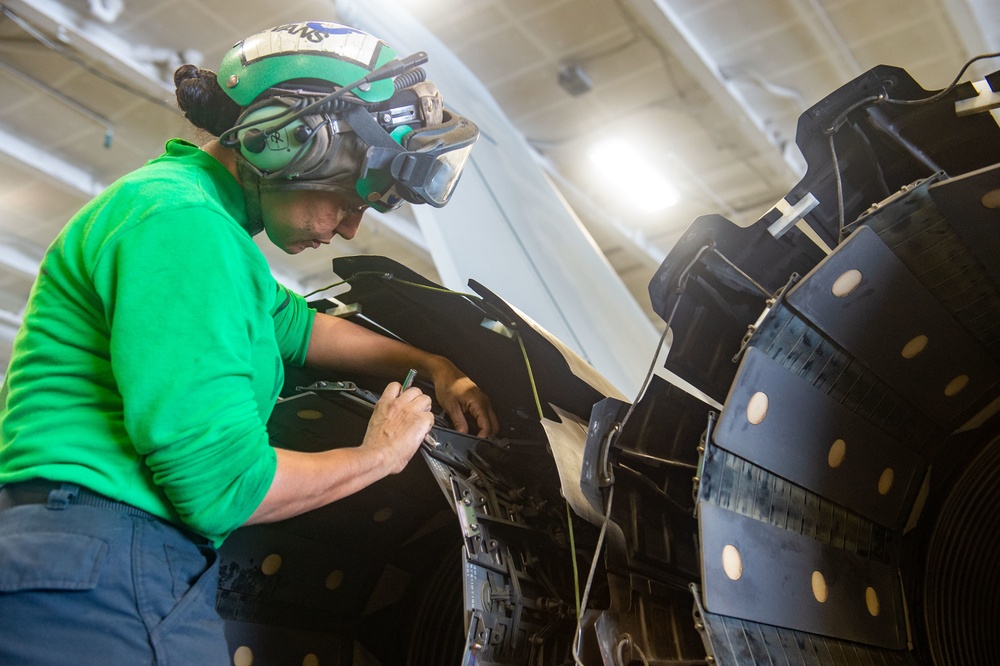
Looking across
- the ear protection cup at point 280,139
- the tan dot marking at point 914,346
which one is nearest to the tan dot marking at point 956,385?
the tan dot marking at point 914,346

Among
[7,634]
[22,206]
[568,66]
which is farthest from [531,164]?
[22,206]

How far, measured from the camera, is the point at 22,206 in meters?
7.73

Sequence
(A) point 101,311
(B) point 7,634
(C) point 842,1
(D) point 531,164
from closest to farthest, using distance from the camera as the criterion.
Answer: (B) point 7,634
(A) point 101,311
(D) point 531,164
(C) point 842,1

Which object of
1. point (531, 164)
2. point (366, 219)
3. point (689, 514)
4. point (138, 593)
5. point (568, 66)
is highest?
point (568, 66)

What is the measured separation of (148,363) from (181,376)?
0.15 feet

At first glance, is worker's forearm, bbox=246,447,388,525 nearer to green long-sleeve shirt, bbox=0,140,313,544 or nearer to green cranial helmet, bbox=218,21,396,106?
green long-sleeve shirt, bbox=0,140,313,544

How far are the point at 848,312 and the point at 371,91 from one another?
2.88ft

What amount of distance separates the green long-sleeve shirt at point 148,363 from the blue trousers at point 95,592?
0.05 meters

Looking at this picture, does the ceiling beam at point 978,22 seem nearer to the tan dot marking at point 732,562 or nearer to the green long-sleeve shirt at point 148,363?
the tan dot marking at point 732,562

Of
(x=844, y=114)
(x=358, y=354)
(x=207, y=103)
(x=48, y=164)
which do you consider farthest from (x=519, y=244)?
(x=48, y=164)

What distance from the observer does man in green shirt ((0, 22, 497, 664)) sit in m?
1.14

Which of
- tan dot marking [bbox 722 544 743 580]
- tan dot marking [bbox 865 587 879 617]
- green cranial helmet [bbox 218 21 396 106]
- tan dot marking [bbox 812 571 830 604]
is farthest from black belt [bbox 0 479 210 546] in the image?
tan dot marking [bbox 865 587 879 617]

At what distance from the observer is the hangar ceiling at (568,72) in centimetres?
589

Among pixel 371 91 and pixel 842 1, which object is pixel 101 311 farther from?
pixel 842 1
